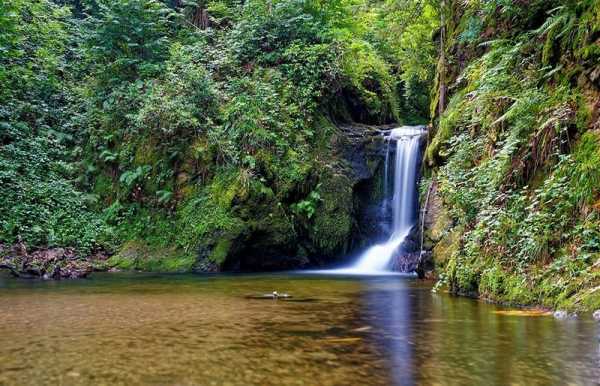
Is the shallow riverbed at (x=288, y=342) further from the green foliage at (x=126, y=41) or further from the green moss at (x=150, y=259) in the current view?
the green foliage at (x=126, y=41)

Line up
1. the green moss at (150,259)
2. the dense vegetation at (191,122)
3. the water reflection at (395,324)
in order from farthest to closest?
the dense vegetation at (191,122), the green moss at (150,259), the water reflection at (395,324)

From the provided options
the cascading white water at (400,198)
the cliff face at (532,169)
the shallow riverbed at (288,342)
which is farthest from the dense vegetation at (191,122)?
the shallow riverbed at (288,342)

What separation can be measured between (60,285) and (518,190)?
25.0 ft

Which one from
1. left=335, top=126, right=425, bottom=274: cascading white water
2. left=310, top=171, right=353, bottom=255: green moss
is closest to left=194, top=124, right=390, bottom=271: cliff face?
left=310, top=171, right=353, bottom=255: green moss

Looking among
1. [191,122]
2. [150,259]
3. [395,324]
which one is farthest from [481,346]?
[191,122]

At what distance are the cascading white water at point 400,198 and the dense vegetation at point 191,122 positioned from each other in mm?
1065

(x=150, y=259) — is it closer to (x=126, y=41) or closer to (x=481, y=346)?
(x=126, y=41)

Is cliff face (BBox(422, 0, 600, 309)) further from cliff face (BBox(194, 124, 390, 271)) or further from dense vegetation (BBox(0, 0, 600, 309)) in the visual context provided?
cliff face (BBox(194, 124, 390, 271))

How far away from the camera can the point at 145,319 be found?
612cm

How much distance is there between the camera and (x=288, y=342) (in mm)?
4793

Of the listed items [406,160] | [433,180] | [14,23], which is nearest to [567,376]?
[433,180]

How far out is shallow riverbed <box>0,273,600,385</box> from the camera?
371 centimetres

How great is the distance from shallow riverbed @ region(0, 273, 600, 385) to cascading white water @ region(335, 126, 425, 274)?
6.08 metres

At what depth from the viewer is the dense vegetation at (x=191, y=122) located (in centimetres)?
1460
